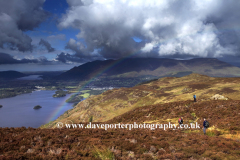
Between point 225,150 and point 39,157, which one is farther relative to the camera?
point 225,150

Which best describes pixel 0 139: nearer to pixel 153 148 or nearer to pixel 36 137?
pixel 36 137

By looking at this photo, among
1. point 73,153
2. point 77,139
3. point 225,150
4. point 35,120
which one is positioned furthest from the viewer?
point 35,120

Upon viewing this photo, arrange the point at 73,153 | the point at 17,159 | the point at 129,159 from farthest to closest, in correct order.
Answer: the point at 73,153 → the point at 129,159 → the point at 17,159

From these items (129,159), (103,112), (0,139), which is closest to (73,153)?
(129,159)

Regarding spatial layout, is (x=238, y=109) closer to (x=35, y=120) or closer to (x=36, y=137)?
(x=36, y=137)

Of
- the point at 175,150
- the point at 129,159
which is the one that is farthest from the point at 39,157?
the point at 175,150

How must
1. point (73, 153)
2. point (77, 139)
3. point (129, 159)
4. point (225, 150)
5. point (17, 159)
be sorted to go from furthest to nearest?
point (77, 139) < point (225, 150) < point (73, 153) < point (129, 159) < point (17, 159)

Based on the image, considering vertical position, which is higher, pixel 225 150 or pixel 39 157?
pixel 39 157

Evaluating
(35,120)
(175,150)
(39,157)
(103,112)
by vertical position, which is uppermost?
(39,157)

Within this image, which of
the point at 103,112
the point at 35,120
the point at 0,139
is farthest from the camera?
the point at 35,120
